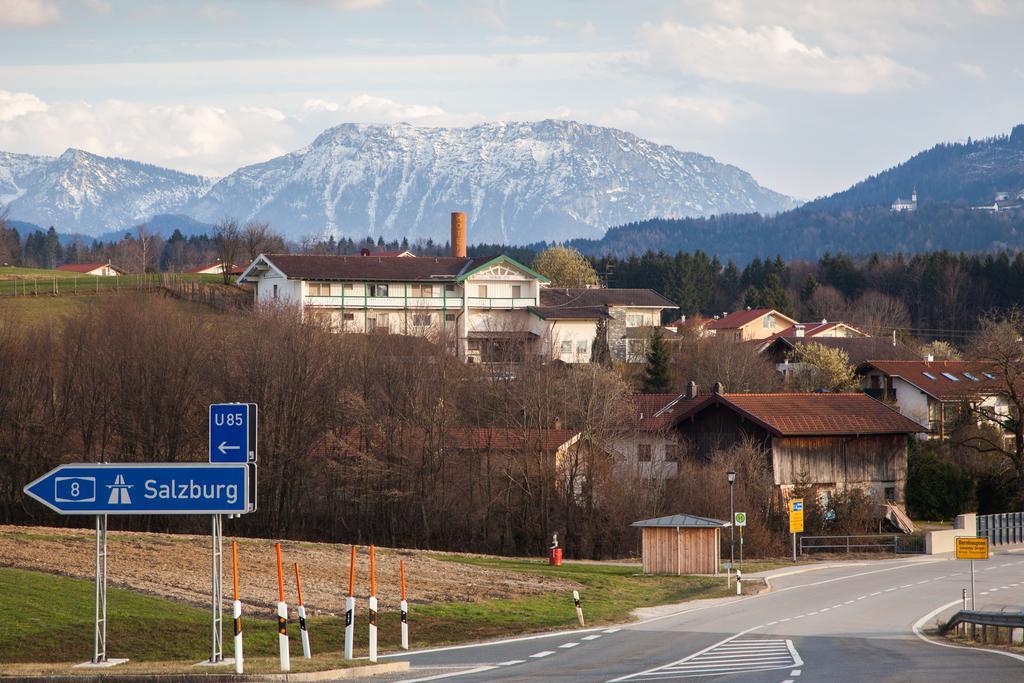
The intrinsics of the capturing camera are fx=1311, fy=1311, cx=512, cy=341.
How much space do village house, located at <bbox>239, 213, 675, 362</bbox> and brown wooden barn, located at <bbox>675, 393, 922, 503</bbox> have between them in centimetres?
2352

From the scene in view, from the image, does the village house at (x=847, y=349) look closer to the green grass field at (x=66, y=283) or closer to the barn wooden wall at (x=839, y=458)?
the barn wooden wall at (x=839, y=458)

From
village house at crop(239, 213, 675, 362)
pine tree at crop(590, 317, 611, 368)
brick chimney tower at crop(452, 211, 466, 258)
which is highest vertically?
brick chimney tower at crop(452, 211, 466, 258)

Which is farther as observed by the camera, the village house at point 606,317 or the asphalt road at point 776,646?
the village house at point 606,317

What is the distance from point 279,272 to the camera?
93.2m

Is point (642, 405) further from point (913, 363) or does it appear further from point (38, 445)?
point (38, 445)

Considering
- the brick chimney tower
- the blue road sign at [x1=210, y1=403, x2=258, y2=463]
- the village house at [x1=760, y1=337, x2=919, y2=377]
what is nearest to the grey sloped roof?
the blue road sign at [x1=210, y1=403, x2=258, y2=463]

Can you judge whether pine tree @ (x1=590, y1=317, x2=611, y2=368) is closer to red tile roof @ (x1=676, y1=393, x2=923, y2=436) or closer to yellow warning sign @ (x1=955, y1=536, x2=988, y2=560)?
red tile roof @ (x1=676, y1=393, x2=923, y2=436)

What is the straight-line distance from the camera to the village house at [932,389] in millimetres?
79125

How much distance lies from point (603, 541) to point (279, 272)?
4248cm

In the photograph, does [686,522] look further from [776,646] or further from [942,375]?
[942,375]

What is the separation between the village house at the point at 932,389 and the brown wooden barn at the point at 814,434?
9.31m

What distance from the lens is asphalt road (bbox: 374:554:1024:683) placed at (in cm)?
2045

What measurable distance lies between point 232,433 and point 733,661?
984 centimetres

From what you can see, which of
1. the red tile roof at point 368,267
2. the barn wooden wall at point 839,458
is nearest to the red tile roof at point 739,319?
the red tile roof at point 368,267
